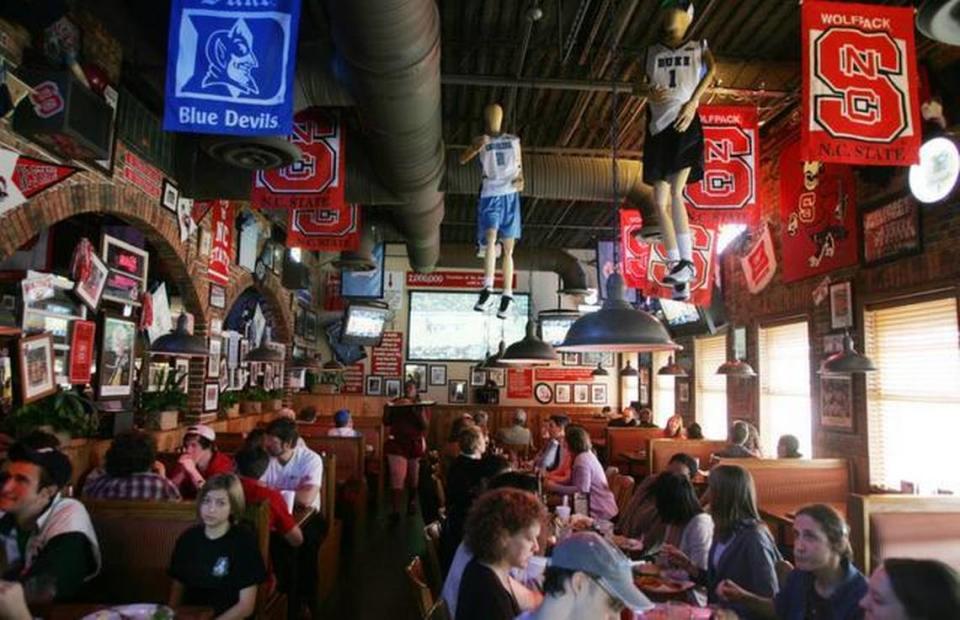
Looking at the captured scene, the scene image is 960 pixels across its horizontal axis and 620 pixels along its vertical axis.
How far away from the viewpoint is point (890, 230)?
20.3 feet

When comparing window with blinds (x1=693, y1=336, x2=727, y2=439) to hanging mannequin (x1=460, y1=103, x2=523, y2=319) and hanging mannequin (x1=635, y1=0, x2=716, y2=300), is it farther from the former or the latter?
hanging mannequin (x1=635, y1=0, x2=716, y2=300)

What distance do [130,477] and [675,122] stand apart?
3.79m

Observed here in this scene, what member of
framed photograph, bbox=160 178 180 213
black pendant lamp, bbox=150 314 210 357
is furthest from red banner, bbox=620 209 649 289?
framed photograph, bbox=160 178 180 213

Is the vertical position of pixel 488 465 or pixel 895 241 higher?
pixel 895 241

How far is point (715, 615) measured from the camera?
2.55 meters

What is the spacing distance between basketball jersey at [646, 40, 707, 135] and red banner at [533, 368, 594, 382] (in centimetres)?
1220

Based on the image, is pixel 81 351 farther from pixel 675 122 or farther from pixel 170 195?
pixel 675 122

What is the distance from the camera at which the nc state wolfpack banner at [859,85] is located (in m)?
3.98

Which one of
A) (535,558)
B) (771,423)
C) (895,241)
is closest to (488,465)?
(535,558)

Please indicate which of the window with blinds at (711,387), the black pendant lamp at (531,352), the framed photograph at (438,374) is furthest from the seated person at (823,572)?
the framed photograph at (438,374)

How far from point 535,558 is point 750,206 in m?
3.90

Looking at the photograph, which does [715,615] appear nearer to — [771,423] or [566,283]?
[771,423]

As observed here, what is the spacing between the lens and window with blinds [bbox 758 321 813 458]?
7.84 metres

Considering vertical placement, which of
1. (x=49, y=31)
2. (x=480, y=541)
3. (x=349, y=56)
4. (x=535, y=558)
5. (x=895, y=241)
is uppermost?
(x=49, y=31)
